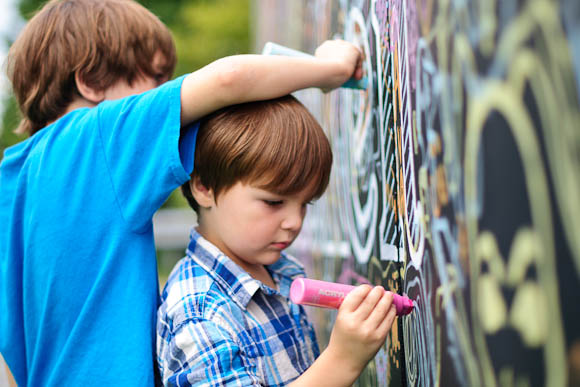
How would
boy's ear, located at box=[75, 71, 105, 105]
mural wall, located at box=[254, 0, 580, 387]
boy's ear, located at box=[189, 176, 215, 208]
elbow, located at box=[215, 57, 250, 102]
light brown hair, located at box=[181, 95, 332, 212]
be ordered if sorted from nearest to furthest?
mural wall, located at box=[254, 0, 580, 387] < elbow, located at box=[215, 57, 250, 102] < light brown hair, located at box=[181, 95, 332, 212] < boy's ear, located at box=[189, 176, 215, 208] < boy's ear, located at box=[75, 71, 105, 105]

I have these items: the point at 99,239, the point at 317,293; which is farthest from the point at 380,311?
the point at 99,239

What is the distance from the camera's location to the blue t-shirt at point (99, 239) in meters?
1.57

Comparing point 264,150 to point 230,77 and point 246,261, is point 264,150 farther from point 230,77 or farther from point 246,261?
point 246,261

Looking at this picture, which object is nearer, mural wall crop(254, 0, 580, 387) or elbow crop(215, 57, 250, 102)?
mural wall crop(254, 0, 580, 387)

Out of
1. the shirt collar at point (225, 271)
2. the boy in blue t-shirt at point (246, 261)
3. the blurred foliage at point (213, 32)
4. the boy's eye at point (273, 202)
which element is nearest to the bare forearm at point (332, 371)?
the boy in blue t-shirt at point (246, 261)

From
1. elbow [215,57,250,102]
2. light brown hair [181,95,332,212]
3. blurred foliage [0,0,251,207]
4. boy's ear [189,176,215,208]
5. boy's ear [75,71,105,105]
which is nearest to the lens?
elbow [215,57,250,102]

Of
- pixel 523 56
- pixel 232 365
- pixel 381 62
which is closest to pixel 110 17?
pixel 381 62

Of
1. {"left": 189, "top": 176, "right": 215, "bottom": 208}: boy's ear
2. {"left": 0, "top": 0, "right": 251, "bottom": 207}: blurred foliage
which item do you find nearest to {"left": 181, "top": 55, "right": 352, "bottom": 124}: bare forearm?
{"left": 189, "top": 176, "right": 215, "bottom": 208}: boy's ear

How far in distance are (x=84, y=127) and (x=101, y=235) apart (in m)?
0.30

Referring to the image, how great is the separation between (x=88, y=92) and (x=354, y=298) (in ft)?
3.74

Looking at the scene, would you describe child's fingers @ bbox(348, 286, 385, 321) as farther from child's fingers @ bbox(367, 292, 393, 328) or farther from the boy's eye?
the boy's eye

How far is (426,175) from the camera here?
1.32 metres

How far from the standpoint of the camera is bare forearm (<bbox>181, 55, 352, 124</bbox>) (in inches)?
59.3

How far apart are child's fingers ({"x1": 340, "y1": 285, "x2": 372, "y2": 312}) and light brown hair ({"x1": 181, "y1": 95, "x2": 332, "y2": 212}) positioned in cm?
38
